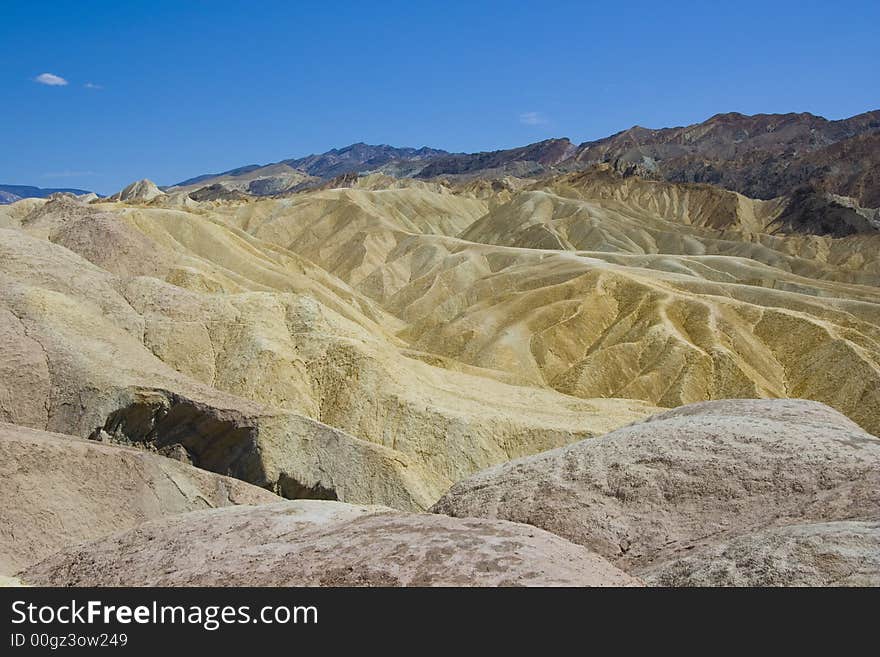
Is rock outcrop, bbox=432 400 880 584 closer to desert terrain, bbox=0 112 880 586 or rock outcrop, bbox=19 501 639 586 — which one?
desert terrain, bbox=0 112 880 586

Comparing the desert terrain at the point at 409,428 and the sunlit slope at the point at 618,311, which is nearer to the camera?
the desert terrain at the point at 409,428

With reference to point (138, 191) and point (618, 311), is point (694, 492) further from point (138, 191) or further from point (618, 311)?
point (138, 191)

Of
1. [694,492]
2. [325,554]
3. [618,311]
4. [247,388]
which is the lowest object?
[325,554]

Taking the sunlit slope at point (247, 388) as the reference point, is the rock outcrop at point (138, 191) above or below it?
above

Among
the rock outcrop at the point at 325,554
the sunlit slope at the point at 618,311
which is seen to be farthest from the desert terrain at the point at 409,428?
the sunlit slope at the point at 618,311

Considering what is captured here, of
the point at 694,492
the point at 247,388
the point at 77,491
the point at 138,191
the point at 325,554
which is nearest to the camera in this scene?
the point at 325,554

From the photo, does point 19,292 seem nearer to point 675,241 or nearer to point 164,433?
point 164,433

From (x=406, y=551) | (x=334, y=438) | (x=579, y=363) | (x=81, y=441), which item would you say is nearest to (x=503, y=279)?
(x=579, y=363)

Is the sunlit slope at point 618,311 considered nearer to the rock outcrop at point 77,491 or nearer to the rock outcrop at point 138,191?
the rock outcrop at point 77,491

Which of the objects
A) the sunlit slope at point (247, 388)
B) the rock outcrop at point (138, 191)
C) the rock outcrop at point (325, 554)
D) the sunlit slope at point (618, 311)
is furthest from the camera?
the rock outcrop at point (138, 191)

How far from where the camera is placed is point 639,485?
38.4 feet

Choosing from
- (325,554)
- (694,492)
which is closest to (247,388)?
(325,554)

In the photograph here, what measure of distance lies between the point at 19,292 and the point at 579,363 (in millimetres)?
32516
